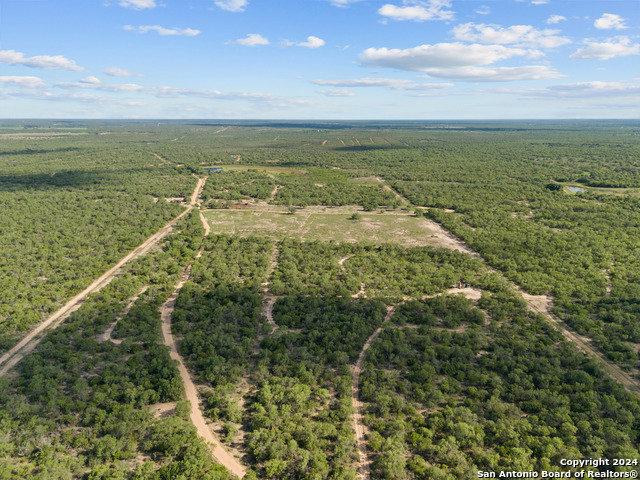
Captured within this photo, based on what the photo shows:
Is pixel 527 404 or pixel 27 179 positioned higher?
pixel 27 179

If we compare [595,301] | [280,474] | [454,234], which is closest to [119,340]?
[280,474]

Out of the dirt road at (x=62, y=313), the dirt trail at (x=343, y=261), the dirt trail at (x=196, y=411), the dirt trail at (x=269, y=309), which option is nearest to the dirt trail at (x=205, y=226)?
the dirt road at (x=62, y=313)

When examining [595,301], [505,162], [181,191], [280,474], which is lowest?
[280,474]

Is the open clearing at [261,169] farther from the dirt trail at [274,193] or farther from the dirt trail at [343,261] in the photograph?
the dirt trail at [343,261]

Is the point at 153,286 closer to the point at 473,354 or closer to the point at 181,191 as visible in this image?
the point at 473,354

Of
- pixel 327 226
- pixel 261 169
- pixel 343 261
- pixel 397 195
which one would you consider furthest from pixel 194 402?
pixel 261 169

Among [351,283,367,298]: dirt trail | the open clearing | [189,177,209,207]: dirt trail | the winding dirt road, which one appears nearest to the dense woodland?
[351,283,367,298]: dirt trail

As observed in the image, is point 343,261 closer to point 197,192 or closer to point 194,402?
point 194,402
